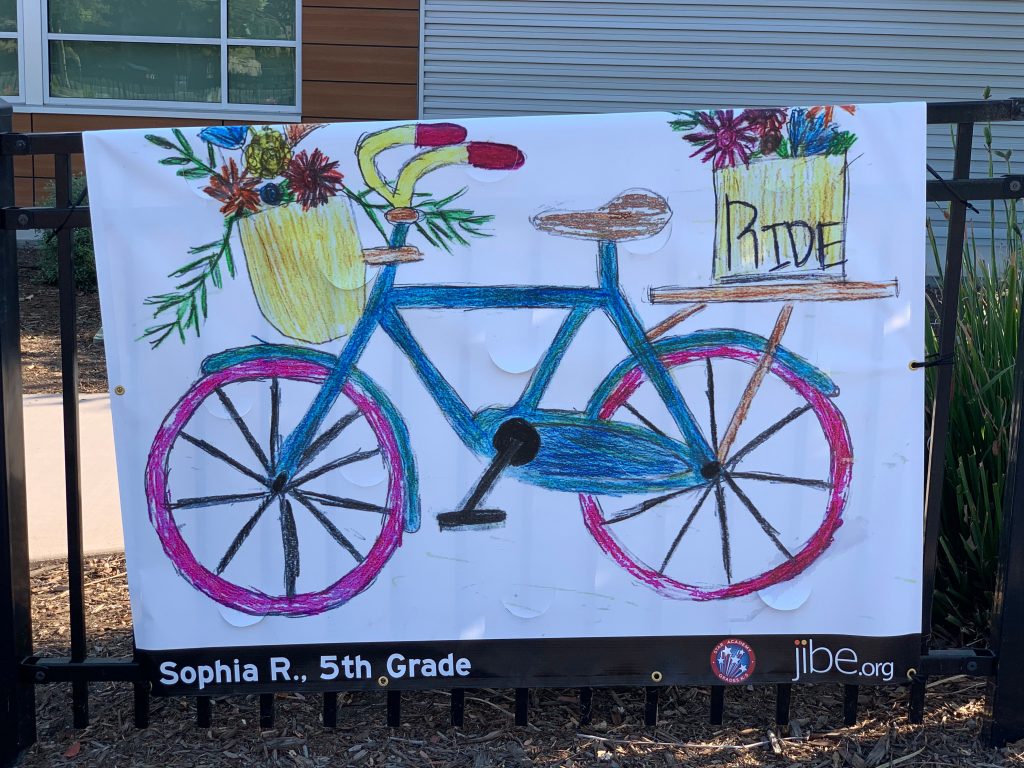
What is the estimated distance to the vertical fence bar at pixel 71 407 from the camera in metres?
2.24

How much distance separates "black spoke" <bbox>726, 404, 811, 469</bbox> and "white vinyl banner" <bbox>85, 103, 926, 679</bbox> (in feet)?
0.03

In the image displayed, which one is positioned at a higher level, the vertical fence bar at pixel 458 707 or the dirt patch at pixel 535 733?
the vertical fence bar at pixel 458 707

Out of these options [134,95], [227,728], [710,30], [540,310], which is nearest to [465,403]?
[540,310]

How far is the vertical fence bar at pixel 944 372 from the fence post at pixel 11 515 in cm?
209

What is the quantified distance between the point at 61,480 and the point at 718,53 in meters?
6.57

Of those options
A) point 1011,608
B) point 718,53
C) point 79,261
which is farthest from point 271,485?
point 718,53

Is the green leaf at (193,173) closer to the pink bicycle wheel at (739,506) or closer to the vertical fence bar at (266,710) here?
the pink bicycle wheel at (739,506)

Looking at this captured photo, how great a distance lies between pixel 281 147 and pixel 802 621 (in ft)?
5.20

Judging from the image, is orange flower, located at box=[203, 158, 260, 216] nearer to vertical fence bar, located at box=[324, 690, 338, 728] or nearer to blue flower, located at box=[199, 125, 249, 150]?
blue flower, located at box=[199, 125, 249, 150]

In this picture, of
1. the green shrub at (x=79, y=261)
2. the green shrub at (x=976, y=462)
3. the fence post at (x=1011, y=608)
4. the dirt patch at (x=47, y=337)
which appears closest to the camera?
the fence post at (x=1011, y=608)

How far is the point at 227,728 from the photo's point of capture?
250 cm

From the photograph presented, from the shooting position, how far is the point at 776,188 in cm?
220

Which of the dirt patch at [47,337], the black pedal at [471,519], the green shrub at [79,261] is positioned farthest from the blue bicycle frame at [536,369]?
the green shrub at [79,261]

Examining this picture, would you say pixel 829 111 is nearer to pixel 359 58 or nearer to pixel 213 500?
pixel 213 500
